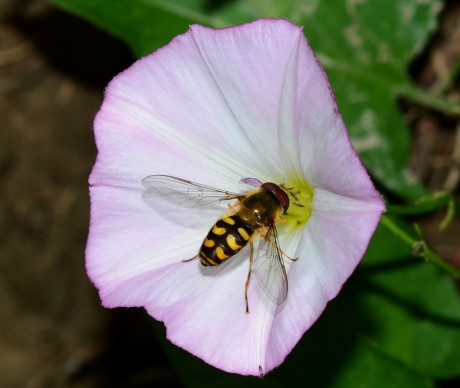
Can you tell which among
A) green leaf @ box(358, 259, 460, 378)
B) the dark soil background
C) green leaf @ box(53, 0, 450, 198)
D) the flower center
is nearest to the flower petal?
the flower center

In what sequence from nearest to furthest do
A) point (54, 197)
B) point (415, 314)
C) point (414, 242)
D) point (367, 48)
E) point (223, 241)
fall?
1. point (223, 241)
2. point (414, 242)
3. point (415, 314)
4. point (367, 48)
5. point (54, 197)

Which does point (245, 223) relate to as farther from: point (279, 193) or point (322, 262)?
point (322, 262)

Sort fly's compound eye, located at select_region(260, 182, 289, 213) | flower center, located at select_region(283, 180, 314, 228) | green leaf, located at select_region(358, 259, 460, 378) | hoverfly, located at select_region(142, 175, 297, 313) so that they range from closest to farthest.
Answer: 1. hoverfly, located at select_region(142, 175, 297, 313)
2. fly's compound eye, located at select_region(260, 182, 289, 213)
3. flower center, located at select_region(283, 180, 314, 228)
4. green leaf, located at select_region(358, 259, 460, 378)

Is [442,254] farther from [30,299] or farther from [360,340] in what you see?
[30,299]

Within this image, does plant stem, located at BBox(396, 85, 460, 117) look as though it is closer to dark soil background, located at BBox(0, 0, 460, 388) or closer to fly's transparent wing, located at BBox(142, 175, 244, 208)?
dark soil background, located at BBox(0, 0, 460, 388)

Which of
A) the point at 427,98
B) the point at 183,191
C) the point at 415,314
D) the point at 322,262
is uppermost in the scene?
the point at 322,262

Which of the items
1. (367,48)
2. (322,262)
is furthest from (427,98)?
(322,262)

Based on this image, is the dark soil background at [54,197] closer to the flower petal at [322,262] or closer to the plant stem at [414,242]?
the plant stem at [414,242]
